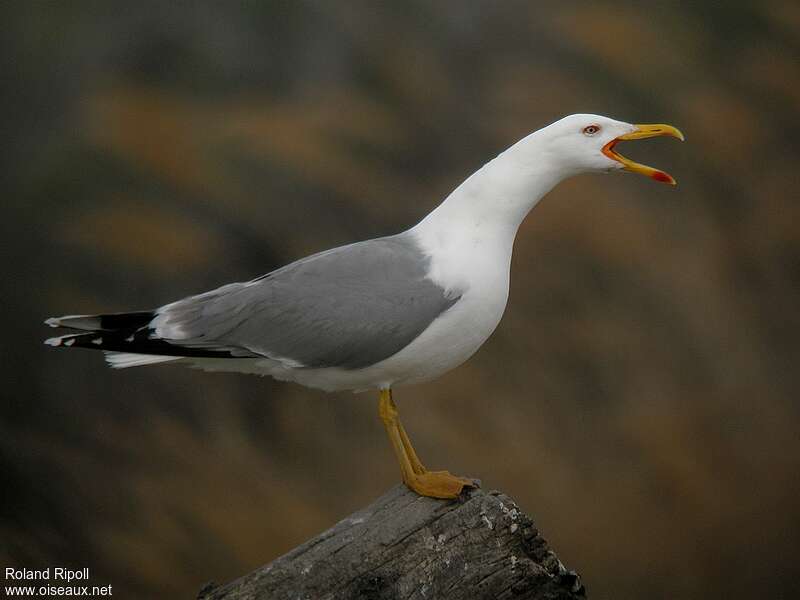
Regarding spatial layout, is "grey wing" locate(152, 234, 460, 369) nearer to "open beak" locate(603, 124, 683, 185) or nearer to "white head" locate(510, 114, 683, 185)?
"white head" locate(510, 114, 683, 185)

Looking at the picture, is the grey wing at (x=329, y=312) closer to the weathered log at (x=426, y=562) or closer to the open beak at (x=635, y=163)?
the weathered log at (x=426, y=562)

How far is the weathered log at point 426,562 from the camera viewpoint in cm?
228

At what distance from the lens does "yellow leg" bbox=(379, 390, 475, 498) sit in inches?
94.3

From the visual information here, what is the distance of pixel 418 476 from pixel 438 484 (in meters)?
0.05

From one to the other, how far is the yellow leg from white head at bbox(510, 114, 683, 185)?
0.68 m

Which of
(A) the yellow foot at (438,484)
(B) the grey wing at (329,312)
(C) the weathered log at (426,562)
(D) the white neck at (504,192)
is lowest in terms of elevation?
(C) the weathered log at (426,562)

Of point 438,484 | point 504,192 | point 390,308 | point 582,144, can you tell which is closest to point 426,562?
point 438,484

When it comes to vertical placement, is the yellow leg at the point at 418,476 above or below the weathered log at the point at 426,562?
above

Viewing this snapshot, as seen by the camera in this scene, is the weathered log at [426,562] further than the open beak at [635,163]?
No

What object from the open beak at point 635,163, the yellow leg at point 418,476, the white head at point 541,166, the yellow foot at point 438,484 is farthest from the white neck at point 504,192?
the yellow foot at point 438,484

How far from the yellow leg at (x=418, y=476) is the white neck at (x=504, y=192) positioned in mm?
422

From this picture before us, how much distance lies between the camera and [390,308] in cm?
239

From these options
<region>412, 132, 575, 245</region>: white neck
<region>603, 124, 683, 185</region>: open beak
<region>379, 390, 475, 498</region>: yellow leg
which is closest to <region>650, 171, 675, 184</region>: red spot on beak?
<region>603, 124, 683, 185</region>: open beak

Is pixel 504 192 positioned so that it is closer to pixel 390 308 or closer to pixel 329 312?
pixel 390 308
